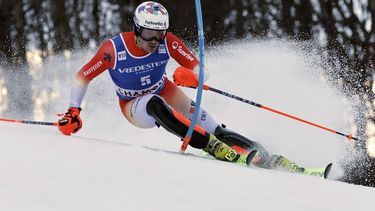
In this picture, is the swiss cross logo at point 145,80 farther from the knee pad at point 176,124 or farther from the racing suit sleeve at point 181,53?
the knee pad at point 176,124

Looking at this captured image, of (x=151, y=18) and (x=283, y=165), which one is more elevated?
(x=151, y=18)

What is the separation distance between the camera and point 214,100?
9.72m

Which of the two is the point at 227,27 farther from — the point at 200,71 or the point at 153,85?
the point at 200,71

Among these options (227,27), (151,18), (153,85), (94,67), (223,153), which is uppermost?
(151,18)

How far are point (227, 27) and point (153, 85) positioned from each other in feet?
26.7

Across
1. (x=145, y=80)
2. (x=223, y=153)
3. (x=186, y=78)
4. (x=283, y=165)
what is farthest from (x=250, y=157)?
(x=145, y=80)

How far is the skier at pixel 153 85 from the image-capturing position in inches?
209

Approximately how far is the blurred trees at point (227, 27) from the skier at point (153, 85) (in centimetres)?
371

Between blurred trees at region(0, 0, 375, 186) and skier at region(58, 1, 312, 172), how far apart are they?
3.71m

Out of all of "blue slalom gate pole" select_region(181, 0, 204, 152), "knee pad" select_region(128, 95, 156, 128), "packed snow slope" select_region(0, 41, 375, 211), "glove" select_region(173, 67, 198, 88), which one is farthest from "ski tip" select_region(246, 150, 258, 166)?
"knee pad" select_region(128, 95, 156, 128)

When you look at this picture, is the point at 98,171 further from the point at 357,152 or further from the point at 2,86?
the point at 2,86

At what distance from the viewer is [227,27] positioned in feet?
46.0

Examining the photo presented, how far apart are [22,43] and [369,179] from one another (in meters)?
9.06

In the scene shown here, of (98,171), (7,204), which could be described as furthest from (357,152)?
(7,204)
